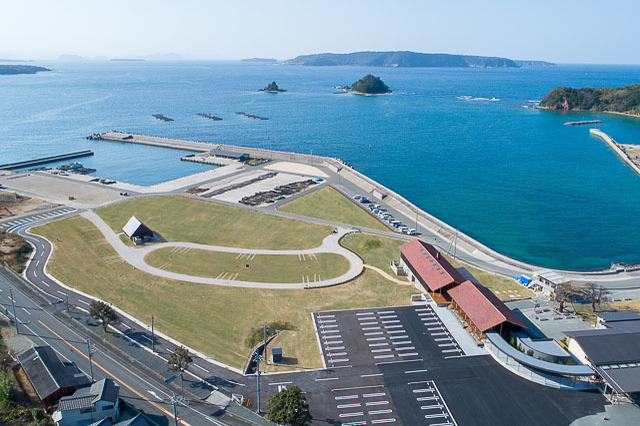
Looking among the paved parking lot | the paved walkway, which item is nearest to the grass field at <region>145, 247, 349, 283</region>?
the paved walkway

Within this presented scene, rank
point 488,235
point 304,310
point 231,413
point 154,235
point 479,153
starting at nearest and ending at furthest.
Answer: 1. point 231,413
2. point 304,310
3. point 154,235
4. point 488,235
5. point 479,153

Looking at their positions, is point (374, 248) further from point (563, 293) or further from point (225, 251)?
point (563, 293)

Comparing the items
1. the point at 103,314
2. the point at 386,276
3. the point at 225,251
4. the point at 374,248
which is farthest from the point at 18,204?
the point at 386,276

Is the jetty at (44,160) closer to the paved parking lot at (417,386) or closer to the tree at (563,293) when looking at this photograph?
the paved parking lot at (417,386)

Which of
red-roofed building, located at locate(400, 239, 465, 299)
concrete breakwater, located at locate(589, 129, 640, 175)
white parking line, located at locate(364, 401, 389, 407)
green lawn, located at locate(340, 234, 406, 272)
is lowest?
white parking line, located at locate(364, 401, 389, 407)

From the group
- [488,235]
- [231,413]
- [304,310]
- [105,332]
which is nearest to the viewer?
[231,413]

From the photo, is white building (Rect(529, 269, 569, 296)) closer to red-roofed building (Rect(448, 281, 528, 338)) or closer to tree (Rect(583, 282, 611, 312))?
tree (Rect(583, 282, 611, 312))

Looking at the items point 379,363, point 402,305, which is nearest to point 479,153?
point 402,305

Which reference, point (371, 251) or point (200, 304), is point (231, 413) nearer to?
point (200, 304)
